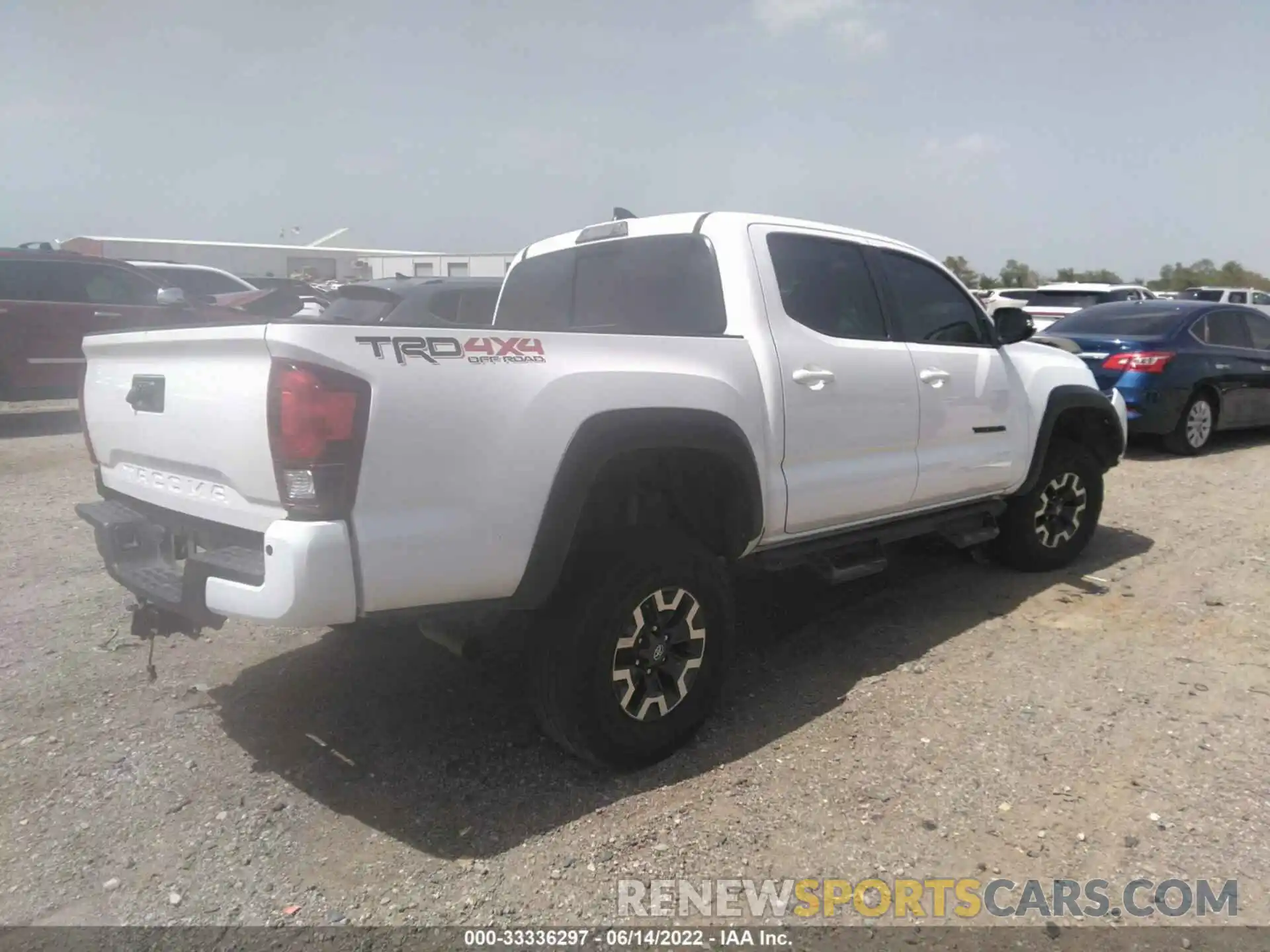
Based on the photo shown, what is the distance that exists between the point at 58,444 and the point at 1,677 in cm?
629

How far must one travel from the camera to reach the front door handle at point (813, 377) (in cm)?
367

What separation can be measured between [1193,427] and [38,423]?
1271 centimetres

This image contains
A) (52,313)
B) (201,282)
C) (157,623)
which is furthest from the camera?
(201,282)

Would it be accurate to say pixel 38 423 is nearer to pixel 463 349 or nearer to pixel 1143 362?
pixel 463 349

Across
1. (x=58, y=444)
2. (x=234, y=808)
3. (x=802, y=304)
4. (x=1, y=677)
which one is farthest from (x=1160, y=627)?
(x=58, y=444)

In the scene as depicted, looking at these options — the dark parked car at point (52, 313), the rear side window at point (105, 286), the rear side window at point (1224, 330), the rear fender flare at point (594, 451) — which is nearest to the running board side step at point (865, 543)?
the rear fender flare at point (594, 451)

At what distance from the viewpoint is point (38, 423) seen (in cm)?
1084

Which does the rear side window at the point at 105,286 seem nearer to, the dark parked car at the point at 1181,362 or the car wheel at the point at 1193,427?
the dark parked car at the point at 1181,362

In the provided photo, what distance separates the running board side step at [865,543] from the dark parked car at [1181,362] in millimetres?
4578

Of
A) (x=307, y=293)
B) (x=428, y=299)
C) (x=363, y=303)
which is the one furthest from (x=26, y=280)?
(x=428, y=299)

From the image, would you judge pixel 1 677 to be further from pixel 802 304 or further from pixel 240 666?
pixel 802 304

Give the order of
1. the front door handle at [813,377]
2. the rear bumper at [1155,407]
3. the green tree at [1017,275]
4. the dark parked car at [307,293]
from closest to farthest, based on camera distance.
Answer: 1. the front door handle at [813,377]
2. the dark parked car at [307,293]
3. the rear bumper at [1155,407]
4. the green tree at [1017,275]

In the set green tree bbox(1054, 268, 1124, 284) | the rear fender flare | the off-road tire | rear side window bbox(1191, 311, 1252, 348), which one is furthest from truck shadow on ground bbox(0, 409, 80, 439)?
green tree bbox(1054, 268, 1124, 284)
